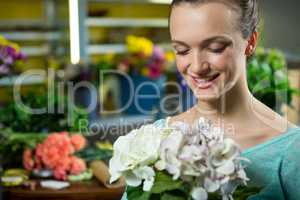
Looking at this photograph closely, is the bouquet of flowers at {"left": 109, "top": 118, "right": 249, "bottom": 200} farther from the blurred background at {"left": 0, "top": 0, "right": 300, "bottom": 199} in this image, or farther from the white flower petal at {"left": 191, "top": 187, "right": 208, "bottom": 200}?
the blurred background at {"left": 0, "top": 0, "right": 300, "bottom": 199}

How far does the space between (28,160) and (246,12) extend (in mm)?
961

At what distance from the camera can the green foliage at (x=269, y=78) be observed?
164cm

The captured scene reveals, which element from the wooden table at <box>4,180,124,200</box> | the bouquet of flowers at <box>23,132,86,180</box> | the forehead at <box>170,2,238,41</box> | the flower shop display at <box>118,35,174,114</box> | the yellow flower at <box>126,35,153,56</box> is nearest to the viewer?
the forehead at <box>170,2,238,41</box>

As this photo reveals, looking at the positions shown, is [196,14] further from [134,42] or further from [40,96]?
[134,42]

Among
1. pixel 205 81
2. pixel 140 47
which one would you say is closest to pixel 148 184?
pixel 205 81

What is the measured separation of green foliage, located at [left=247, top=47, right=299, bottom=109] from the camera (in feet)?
5.37

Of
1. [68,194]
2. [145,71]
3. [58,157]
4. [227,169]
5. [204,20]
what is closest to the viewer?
[227,169]

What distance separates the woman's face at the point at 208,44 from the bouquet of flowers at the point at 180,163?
128 mm

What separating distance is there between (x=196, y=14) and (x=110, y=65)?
65.3 inches

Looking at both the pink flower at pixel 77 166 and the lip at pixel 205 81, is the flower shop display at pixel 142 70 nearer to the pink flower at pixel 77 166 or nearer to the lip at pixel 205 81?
the pink flower at pixel 77 166

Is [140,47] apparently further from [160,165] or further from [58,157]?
[160,165]

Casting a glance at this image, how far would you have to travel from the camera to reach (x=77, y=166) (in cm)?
154

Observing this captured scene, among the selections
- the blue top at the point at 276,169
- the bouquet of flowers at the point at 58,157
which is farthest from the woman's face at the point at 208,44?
the bouquet of flowers at the point at 58,157

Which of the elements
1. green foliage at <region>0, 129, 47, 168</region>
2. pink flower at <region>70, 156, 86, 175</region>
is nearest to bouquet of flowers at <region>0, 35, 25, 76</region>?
green foliage at <region>0, 129, 47, 168</region>
